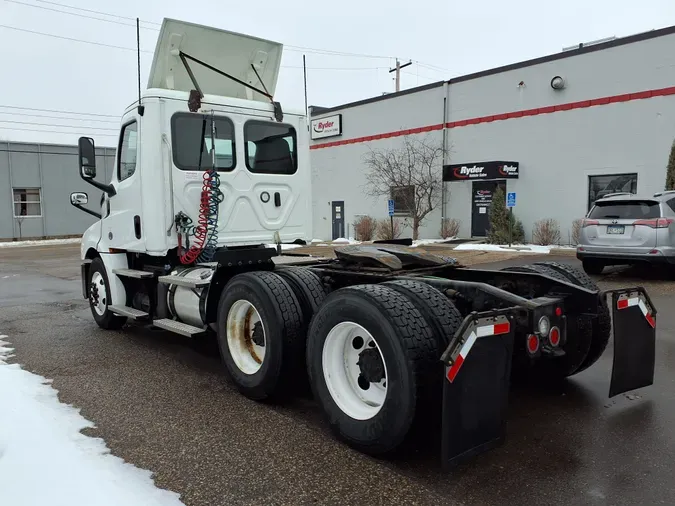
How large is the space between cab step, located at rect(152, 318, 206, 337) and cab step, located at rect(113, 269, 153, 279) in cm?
63

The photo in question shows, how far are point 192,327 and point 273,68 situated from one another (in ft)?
11.7

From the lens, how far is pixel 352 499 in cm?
303

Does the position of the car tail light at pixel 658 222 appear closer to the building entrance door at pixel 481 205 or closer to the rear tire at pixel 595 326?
the rear tire at pixel 595 326

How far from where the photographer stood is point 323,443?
3773 millimetres

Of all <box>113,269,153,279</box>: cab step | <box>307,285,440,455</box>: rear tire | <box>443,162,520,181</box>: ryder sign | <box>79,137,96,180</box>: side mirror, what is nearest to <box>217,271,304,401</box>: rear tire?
<box>307,285,440,455</box>: rear tire

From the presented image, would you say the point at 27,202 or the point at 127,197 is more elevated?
the point at 27,202

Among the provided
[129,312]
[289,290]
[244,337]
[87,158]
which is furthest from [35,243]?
[289,290]

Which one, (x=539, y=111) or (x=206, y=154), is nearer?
(x=206, y=154)

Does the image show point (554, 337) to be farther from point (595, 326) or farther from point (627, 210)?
point (627, 210)

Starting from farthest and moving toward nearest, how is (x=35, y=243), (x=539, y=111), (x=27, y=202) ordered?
1. (x=27, y=202)
2. (x=35, y=243)
3. (x=539, y=111)

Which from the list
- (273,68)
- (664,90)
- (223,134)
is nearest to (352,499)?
(223,134)

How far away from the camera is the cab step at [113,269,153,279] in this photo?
6.36 meters

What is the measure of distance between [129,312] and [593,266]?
30.8 ft

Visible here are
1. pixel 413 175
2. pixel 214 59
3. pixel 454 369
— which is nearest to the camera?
pixel 454 369
